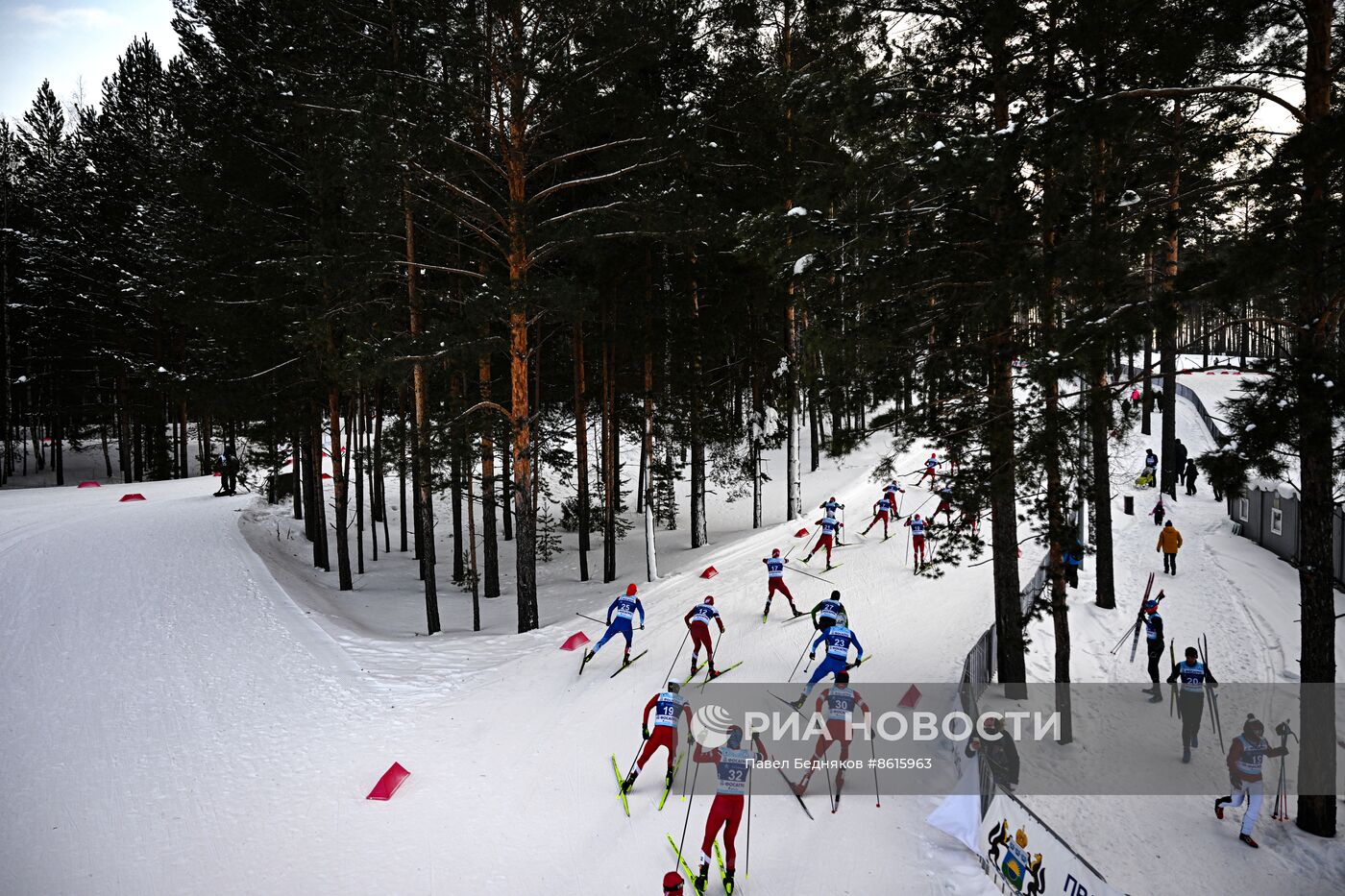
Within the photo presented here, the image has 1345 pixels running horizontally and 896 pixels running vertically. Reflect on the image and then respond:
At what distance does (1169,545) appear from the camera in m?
16.2

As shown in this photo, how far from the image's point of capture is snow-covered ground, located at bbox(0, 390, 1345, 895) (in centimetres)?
722

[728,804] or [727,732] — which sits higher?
[728,804]

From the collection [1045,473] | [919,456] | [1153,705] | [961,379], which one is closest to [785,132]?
[961,379]

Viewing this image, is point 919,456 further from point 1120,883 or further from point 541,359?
point 1120,883

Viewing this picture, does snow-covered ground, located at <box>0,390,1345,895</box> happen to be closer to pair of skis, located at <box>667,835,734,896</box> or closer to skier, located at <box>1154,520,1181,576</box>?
pair of skis, located at <box>667,835,734,896</box>

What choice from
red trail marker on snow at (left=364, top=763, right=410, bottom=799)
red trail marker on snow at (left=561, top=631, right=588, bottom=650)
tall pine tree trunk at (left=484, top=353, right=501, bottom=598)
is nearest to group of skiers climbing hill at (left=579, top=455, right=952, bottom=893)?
red trail marker on snow at (left=561, top=631, right=588, bottom=650)

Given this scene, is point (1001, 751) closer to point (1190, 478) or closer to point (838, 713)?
point (838, 713)

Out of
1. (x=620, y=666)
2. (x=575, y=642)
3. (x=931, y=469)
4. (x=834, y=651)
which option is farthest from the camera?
(x=931, y=469)

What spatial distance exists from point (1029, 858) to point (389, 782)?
282 inches

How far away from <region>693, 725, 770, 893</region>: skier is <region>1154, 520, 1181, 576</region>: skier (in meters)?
14.0

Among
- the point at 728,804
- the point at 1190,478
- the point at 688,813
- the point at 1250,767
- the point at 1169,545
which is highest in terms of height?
the point at 1190,478

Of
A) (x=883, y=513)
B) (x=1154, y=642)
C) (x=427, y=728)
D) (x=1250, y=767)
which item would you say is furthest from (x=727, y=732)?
(x=883, y=513)

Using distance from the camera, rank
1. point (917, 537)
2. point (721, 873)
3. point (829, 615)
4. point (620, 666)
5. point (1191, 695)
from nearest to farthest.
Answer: point (721, 873)
point (1191, 695)
point (829, 615)
point (620, 666)
point (917, 537)

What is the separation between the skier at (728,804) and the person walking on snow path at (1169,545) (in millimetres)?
14044
